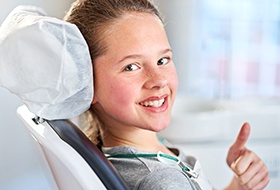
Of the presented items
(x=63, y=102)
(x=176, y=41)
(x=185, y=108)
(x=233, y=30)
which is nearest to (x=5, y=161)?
(x=63, y=102)

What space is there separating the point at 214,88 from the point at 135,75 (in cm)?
174

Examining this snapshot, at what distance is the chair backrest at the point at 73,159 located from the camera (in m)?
0.78

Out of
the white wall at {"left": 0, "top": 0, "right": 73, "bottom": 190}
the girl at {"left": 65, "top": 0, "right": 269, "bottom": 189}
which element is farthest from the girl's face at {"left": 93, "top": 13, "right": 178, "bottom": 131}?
the white wall at {"left": 0, "top": 0, "right": 73, "bottom": 190}

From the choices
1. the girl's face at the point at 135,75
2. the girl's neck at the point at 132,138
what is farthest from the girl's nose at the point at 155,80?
the girl's neck at the point at 132,138

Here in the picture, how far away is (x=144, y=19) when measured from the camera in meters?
1.03

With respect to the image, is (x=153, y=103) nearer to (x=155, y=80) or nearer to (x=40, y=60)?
(x=155, y=80)

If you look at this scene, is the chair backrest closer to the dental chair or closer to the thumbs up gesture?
the dental chair

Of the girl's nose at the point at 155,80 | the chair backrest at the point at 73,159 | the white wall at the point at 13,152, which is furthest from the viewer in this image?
the white wall at the point at 13,152

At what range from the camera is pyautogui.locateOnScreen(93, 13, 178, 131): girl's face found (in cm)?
98

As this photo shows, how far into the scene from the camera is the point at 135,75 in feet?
3.23

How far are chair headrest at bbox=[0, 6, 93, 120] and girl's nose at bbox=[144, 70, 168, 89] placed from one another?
14 cm

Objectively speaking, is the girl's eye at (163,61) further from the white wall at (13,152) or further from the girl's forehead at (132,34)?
the white wall at (13,152)

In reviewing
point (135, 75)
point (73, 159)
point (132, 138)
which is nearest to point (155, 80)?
point (135, 75)

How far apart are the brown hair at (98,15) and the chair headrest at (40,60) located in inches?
4.4
